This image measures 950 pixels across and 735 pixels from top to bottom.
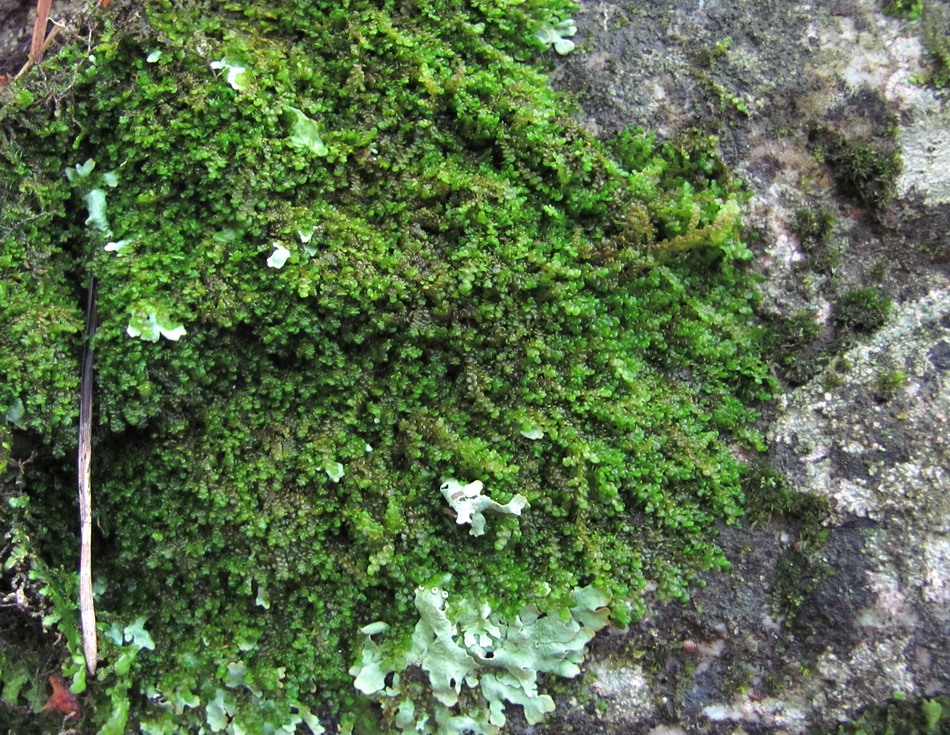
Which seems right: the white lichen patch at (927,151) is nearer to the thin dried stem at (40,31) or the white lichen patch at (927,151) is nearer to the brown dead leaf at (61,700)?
the thin dried stem at (40,31)

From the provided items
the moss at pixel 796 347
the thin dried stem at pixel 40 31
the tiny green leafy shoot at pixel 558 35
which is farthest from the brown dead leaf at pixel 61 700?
the tiny green leafy shoot at pixel 558 35

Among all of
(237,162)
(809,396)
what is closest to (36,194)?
(237,162)

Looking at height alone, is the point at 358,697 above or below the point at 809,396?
below

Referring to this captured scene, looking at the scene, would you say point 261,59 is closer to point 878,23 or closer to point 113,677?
point 113,677

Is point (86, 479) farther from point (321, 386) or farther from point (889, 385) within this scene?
point (889, 385)

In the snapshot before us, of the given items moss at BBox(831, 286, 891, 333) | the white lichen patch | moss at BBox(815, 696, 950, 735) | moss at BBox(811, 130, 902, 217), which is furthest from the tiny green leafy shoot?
moss at BBox(815, 696, 950, 735)

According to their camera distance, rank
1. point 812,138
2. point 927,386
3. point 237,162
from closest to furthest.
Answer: point 237,162 → point 927,386 → point 812,138

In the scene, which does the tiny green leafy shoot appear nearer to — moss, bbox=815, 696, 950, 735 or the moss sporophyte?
the moss sporophyte
